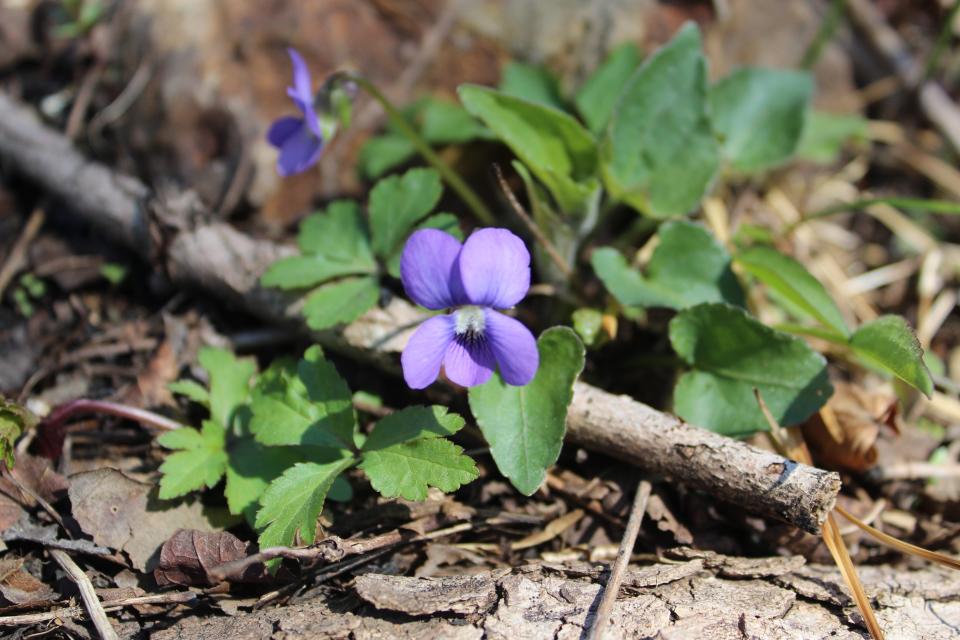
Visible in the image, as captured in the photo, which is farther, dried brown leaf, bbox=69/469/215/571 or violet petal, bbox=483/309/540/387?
dried brown leaf, bbox=69/469/215/571

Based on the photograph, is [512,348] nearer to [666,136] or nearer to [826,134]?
[666,136]

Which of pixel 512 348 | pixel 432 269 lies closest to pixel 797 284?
pixel 512 348

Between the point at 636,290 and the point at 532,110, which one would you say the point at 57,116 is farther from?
the point at 636,290

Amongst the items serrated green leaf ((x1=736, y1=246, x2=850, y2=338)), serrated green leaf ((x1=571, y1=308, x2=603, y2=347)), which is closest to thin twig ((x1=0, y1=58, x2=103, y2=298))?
serrated green leaf ((x1=571, y1=308, x2=603, y2=347))

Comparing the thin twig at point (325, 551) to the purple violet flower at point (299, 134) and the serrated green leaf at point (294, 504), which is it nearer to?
the serrated green leaf at point (294, 504)

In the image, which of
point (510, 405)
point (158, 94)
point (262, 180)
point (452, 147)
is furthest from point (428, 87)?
point (510, 405)

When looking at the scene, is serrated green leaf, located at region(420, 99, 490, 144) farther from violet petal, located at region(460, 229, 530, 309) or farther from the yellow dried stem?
the yellow dried stem
